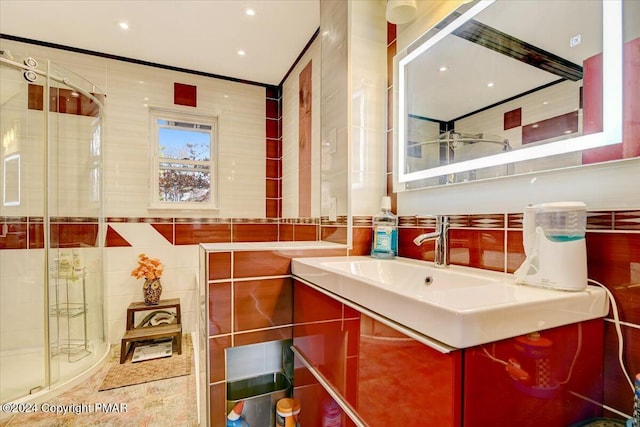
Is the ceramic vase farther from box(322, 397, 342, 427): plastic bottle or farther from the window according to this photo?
box(322, 397, 342, 427): plastic bottle

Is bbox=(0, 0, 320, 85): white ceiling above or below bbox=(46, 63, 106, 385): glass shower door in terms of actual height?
above

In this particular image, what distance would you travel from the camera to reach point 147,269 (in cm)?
241

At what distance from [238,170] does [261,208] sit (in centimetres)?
42

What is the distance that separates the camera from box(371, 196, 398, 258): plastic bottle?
1.33m

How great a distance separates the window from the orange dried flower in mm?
483

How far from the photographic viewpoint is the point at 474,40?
110 centimetres

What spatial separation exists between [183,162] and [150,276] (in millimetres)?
1051

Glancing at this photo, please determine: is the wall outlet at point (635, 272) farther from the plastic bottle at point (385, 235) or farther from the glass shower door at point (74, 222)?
the glass shower door at point (74, 222)

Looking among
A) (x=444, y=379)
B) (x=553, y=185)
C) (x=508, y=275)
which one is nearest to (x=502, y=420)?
(x=444, y=379)

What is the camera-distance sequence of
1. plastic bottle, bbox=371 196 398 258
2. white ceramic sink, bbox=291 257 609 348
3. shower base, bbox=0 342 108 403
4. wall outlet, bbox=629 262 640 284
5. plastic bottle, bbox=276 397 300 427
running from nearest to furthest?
white ceramic sink, bbox=291 257 609 348 < wall outlet, bbox=629 262 640 284 < plastic bottle, bbox=276 397 300 427 < plastic bottle, bbox=371 196 398 258 < shower base, bbox=0 342 108 403

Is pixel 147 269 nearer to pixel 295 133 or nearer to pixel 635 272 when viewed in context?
pixel 295 133
